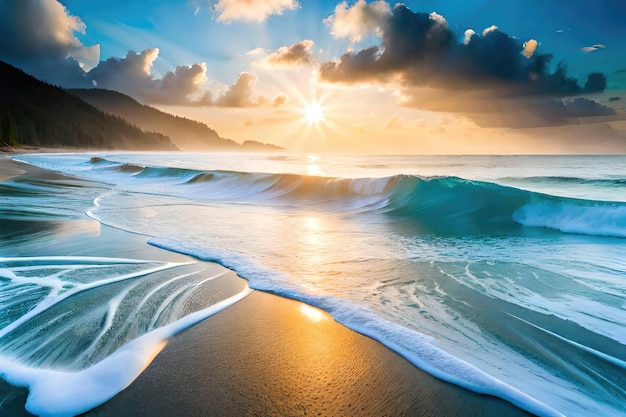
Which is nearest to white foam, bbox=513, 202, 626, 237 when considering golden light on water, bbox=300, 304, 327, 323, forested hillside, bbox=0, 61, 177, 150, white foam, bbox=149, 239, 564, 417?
white foam, bbox=149, 239, 564, 417

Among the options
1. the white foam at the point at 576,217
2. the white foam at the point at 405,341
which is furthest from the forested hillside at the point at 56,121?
the white foam at the point at 576,217

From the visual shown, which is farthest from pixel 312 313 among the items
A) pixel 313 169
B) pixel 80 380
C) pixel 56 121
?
pixel 56 121

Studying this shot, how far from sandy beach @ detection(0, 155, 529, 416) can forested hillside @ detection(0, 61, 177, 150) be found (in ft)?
370

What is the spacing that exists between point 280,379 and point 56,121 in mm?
137284

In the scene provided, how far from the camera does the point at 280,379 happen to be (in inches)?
94.2

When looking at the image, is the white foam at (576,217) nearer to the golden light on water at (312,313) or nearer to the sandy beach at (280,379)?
the golden light on water at (312,313)

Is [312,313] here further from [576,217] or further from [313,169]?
[313,169]

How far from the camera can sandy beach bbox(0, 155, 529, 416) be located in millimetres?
2115

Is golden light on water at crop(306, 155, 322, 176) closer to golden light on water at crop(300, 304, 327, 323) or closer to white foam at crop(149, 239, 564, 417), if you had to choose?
white foam at crop(149, 239, 564, 417)

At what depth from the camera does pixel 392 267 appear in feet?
17.0

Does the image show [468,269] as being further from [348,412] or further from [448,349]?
[348,412]

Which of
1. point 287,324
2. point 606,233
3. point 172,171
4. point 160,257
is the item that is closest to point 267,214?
point 160,257

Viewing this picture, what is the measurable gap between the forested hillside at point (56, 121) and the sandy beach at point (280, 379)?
370 feet

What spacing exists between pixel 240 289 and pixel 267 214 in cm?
650
